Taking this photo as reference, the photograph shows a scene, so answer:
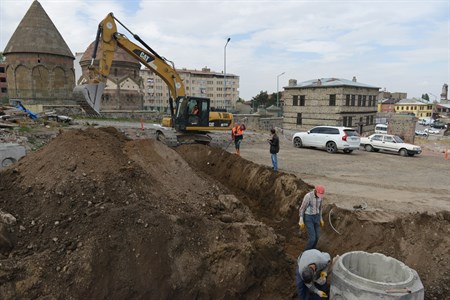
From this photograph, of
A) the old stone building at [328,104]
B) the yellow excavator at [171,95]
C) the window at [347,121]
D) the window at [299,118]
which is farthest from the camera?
the window at [299,118]

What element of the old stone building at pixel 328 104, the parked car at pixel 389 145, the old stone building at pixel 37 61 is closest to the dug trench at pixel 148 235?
the parked car at pixel 389 145

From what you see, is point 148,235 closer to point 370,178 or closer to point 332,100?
point 370,178

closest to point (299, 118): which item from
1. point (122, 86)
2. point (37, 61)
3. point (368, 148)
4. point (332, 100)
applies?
point (332, 100)

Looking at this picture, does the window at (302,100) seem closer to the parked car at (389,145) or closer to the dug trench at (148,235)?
the parked car at (389,145)

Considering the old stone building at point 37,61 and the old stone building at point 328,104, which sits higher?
the old stone building at point 37,61

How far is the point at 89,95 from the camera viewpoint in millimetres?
12219

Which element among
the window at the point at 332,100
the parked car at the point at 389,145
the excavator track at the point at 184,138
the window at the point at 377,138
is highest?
the window at the point at 332,100

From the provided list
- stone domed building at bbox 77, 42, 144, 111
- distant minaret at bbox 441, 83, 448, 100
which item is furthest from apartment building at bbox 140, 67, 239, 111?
distant minaret at bbox 441, 83, 448, 100

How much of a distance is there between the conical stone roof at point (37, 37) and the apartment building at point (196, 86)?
5102 centimetres

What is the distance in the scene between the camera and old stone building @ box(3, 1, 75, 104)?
104ft

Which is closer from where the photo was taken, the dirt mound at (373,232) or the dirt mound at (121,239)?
the dirt mound at (121,239)

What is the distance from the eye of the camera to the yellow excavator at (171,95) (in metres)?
12.6

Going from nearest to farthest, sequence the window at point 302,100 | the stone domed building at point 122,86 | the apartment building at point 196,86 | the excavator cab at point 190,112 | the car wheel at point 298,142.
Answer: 1. the excavator cab at point 190,112
2. the car wheel at point 298,142
3. the window at point 302,100
4. the stone domed building at point 122,86
5. the apartment building at point 196,86

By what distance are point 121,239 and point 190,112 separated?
9.89 metres
